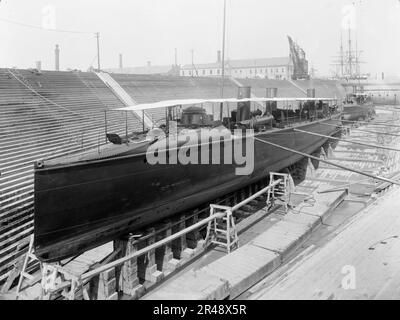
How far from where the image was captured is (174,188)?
423 inches

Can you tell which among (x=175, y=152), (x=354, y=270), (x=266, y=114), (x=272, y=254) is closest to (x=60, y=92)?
(x=266, y=114)

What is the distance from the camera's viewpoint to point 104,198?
890 cm

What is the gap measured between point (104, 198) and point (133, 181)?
2.94 ft

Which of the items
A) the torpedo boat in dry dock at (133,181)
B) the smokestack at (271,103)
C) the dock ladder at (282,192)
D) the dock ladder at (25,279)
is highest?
the smokestack at (271,103)

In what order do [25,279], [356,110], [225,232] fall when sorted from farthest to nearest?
[356,110] → [225,232] → [25,279]

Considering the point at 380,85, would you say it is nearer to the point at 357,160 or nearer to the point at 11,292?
the point at 357,160

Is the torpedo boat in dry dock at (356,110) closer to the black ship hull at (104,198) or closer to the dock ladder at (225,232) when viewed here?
the dock ladder at (225,232)

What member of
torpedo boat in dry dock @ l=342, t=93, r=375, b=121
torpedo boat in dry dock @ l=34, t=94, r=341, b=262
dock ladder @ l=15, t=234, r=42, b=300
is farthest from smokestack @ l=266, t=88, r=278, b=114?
torpedo boat in dry dock @ l=342, t=93, r=375, b=121

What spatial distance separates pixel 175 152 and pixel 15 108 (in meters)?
10.8

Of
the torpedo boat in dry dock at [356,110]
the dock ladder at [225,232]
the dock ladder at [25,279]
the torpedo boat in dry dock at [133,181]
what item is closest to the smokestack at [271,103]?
the torpedo boat in dry dock at [133,181]

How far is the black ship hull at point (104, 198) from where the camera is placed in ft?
26.6

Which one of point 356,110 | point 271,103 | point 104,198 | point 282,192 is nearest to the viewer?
point 104,198

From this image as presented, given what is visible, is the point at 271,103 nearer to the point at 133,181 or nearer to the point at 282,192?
the point at 282,192

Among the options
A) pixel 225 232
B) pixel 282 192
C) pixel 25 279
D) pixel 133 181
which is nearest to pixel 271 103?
pixel 282 192
